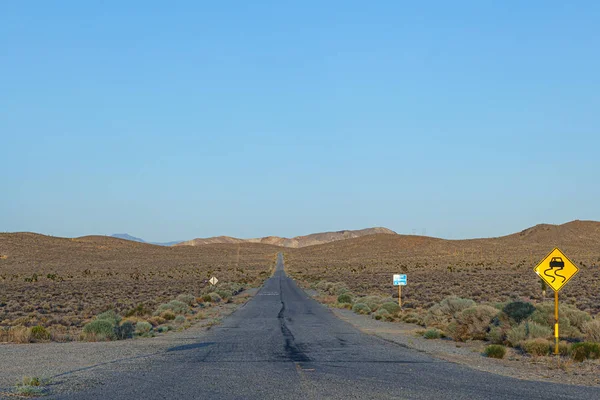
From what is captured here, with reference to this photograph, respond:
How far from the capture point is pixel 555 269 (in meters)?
16.1

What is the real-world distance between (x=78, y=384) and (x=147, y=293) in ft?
142

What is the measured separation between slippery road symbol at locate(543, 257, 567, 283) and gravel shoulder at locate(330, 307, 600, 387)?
202 cm

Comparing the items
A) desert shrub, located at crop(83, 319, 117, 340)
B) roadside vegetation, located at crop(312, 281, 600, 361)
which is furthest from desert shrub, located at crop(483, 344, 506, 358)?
desert shrub, located at crop(83, 319, 117, 340)

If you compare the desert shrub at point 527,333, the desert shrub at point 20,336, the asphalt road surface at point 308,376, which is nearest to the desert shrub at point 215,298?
the desert shrub at point 20,336

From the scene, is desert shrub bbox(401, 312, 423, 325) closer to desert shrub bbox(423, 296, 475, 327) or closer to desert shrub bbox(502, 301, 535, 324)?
desert shrub bbox(423, 296, 475, 327)

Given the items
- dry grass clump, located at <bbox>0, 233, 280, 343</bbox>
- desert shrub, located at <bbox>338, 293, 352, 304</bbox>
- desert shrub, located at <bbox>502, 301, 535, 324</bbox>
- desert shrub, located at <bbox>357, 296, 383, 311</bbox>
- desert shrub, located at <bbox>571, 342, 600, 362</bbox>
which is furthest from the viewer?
desert shrub, located at <bbox>338, 293, 352, 304</bbox>

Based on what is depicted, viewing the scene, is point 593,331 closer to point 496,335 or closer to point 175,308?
point 496,335

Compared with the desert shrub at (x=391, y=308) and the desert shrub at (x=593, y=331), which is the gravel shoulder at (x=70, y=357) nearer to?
the desert shrub at (x=391, y=308)

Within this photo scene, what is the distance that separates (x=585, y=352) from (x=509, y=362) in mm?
1822

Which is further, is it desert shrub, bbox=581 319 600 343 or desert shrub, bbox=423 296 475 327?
desert shrub, bbox=423 296 475 327

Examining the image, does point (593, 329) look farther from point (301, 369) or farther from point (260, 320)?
point (260, 320)

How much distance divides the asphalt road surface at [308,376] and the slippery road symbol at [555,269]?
3.34m

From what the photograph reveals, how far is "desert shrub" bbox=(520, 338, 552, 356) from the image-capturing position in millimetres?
16844

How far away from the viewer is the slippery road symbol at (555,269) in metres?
16.1
